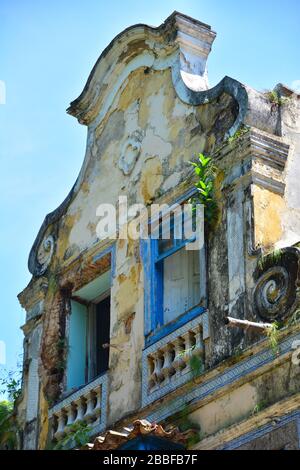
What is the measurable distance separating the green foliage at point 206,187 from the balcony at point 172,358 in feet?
3.50

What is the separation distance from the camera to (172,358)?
1299 cm

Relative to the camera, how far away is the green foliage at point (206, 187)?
13125mm

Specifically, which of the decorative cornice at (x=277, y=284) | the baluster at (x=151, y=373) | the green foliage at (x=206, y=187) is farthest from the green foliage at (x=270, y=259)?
the baluster at (x=151, y=373)

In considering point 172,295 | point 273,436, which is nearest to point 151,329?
point 172,295

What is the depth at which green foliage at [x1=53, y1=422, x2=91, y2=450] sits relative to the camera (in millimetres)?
13664

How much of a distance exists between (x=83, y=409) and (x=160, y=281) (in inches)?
64.0

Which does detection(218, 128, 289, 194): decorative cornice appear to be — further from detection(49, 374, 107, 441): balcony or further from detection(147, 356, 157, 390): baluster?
detection(49, 374, 107, 441): balcony

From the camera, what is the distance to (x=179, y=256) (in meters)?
13.8

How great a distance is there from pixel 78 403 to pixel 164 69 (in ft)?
12.5

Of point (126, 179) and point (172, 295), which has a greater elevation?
point (126, 179)

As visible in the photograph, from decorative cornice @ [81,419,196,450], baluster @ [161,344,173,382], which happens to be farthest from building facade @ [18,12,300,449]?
decorative cornice @ [81,419,196,450]

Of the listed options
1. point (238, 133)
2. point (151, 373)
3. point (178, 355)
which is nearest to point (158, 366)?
point (151, 373)

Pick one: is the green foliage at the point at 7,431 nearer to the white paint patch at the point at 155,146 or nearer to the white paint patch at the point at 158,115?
the white paint patch at the point at 155,146

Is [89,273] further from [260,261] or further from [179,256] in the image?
[260,261]
